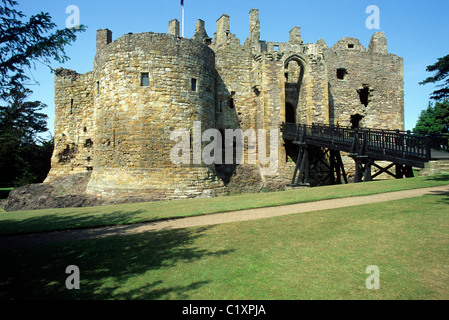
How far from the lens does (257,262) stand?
471 cm

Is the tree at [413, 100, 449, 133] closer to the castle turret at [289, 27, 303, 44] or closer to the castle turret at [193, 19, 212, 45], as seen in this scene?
the castle turret at [289, 27, 303, 44]

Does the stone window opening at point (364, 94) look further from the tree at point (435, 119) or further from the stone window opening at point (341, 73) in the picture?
the tree at point (435, 119)

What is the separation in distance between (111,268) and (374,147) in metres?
13.9

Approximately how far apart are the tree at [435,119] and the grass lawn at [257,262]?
35.6 m

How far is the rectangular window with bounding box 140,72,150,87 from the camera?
1631 cm

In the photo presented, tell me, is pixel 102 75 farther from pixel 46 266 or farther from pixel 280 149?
pixel 46 266

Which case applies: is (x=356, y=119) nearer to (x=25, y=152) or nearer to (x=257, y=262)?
(x=257, y=262)

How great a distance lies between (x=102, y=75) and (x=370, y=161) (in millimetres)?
15483

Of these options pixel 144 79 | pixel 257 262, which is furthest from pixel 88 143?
pixel 257 262

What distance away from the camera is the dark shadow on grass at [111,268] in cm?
400

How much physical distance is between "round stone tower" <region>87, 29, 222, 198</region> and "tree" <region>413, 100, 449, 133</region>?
3136cm

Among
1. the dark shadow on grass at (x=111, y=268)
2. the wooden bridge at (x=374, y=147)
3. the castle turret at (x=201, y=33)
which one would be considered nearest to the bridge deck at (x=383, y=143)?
the wooden bridge at (x=374, y=147)
